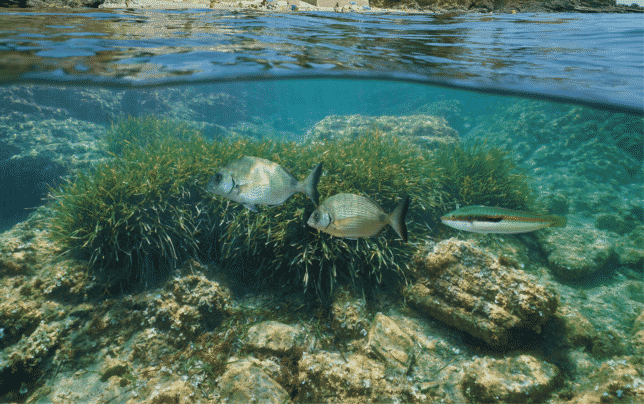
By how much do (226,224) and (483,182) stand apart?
5493 millimetres

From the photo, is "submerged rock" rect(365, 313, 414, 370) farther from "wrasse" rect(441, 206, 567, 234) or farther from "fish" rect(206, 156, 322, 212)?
"fish" rect(206, 156, 322, 212)

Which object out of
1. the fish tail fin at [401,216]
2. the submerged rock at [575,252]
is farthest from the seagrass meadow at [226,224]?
the submerged rock at [575,252]

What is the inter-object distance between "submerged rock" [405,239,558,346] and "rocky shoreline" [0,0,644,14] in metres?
11.7

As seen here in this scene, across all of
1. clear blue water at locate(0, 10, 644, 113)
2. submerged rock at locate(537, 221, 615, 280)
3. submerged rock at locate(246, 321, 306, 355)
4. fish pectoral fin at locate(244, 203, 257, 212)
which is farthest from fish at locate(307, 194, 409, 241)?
clear blue water at locate(0, 10, 644, 113)

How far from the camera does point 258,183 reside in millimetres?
2650

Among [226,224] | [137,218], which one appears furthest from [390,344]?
[137,218]

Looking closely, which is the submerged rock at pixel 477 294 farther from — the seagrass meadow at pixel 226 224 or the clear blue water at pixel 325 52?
the clear blue water at pixel 325 52

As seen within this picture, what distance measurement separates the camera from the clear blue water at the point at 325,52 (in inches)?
259

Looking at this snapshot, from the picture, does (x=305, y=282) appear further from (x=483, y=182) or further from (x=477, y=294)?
(x=483, y=182)

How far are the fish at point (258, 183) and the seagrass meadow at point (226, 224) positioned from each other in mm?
1619

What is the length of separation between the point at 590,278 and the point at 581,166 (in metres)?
6.69

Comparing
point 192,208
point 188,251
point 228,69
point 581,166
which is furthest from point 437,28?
point 188,251

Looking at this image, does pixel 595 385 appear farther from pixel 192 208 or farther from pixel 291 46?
pixel 291 46

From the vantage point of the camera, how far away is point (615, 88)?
6684 mm
